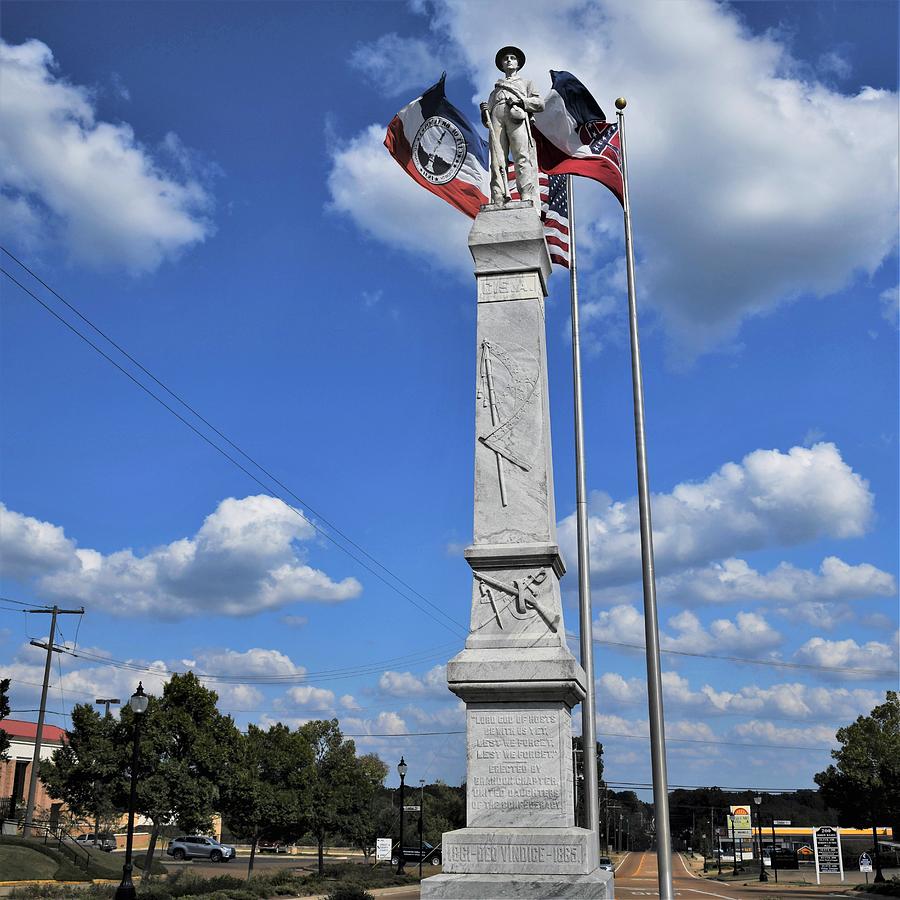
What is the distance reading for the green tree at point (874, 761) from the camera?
44.7m

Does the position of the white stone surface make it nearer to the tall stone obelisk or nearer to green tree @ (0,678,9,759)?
the tall stone obelisk

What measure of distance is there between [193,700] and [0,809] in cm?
2142

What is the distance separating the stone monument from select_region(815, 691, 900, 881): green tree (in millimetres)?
39155

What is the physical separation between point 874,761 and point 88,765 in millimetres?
35110

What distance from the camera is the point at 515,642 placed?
11484mm

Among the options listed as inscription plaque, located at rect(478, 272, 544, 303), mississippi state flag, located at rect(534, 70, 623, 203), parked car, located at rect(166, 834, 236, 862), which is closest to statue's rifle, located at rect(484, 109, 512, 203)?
inscription plaque, located at rect(478, 272, 544, 303)

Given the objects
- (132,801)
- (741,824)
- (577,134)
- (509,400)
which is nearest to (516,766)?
(509,400)

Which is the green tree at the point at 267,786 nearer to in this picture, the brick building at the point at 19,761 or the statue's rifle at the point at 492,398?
the statue's rifle at the point at 492,398

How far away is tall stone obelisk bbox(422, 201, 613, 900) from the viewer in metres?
10.6

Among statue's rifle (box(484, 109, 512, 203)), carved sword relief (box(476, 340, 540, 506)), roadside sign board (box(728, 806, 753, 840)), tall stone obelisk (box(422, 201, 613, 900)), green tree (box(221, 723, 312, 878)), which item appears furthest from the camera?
roadside sign board (box(728, 806, 753, 840))

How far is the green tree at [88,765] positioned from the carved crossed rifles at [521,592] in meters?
27.9

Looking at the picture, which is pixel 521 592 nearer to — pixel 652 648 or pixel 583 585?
pixel 652 648

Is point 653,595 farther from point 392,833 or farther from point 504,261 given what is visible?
point 392,833

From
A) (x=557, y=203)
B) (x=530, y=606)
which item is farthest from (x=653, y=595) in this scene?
(x=557, y=203)
